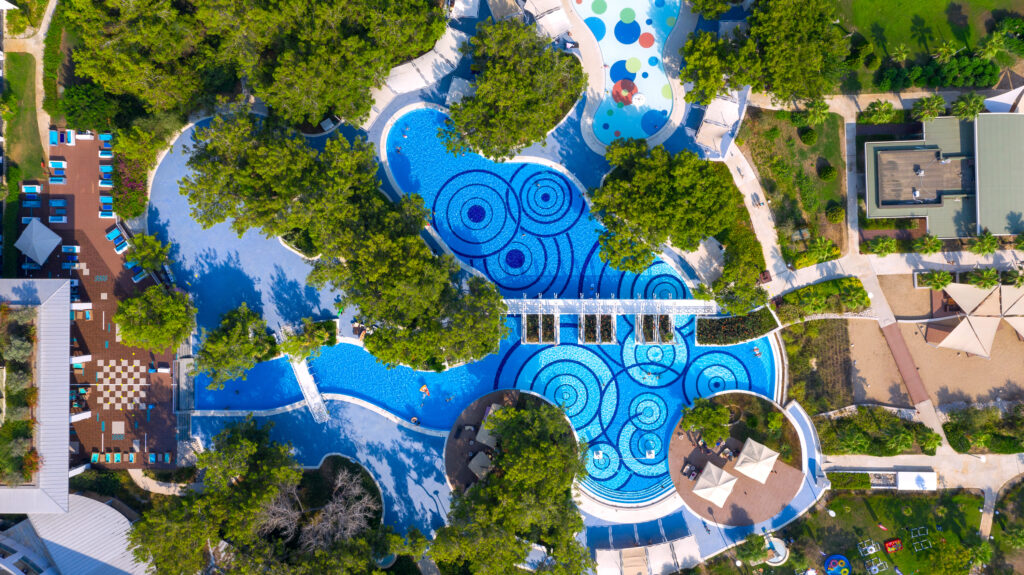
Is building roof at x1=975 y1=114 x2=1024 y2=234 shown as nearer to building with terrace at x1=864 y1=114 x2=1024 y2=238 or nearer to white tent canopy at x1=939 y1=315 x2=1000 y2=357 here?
building with terrace at x1=864 y1=114 x2=1024 y2=238

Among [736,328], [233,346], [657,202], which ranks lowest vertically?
[233,346]

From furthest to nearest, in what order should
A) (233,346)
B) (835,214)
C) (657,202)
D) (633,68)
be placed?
(633,68) < (835,214) < (233,346) < (657,202)

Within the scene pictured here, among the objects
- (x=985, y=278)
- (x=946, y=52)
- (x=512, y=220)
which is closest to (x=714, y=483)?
(x=512, y=220)

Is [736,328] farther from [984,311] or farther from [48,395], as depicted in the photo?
[48,395]

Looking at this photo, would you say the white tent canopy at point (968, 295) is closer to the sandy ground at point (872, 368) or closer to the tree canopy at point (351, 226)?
the sandy ground at point (872, 368)

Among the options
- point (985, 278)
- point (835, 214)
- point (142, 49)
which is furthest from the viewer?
point (835, 214)

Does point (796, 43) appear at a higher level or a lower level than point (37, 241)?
higher

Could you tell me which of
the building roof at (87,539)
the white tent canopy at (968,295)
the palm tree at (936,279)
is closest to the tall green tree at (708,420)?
the palm tree at (936,279)

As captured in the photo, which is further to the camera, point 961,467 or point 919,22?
point 961,467
